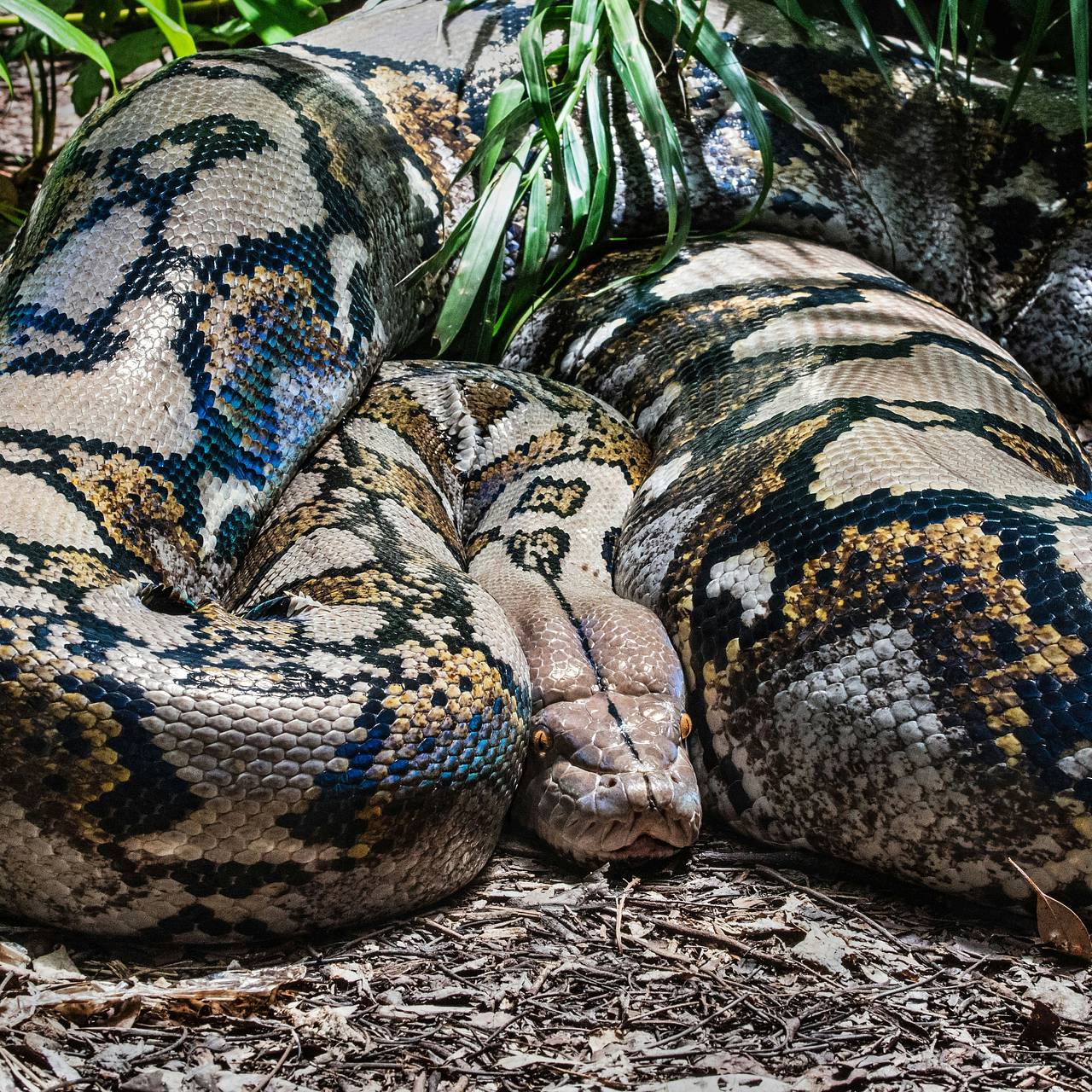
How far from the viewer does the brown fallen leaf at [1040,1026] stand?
2.46 meters

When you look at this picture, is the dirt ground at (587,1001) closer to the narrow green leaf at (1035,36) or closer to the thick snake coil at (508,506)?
the thick snake coil at (508,506)

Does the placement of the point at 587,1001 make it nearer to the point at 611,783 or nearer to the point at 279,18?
the point at 611,783

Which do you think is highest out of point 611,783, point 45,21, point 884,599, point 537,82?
point 537,82

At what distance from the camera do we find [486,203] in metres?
4.51

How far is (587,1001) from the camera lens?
8.37 feet

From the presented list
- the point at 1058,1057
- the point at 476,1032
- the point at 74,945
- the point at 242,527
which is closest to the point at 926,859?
the point at 1058,1057

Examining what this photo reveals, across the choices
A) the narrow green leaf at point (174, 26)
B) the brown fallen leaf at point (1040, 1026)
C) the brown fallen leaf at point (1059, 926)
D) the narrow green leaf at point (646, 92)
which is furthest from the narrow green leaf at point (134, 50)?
the brown fallen leaf at point (1040, 1026)

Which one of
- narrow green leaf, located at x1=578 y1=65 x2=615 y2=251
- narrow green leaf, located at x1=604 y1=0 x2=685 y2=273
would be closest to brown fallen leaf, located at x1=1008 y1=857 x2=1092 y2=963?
narrow green leaf, located at x1=604 y1=0 x2=685 y2=273

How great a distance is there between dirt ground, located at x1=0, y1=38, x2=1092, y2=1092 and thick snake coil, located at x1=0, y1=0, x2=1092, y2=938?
0.12 m

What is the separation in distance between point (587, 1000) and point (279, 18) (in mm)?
5155

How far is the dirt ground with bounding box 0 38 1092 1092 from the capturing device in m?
2.28

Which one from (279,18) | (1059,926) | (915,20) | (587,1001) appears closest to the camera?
(587,1001)

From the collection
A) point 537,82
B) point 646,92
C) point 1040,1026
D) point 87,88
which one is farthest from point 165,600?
point 87,88

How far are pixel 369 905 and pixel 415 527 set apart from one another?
1621 mm
